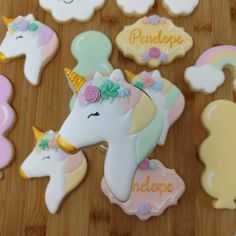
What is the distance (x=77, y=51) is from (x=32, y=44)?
10 centimetres

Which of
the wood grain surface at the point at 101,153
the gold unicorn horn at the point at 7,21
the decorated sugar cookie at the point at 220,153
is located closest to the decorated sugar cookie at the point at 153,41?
the wood grain surface at the point at 101,153

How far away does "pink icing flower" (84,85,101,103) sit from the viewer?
22.4 inches

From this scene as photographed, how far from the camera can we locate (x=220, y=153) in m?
0.76

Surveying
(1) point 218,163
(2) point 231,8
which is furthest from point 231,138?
(2) point 231,8

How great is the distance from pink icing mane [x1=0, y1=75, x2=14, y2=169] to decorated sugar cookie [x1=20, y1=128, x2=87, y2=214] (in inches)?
1.6

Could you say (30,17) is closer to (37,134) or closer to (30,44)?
(30,44)

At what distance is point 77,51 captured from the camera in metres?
0.86

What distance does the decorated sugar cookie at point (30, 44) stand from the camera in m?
0.84

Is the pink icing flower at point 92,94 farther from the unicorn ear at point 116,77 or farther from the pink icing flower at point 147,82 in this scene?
the pink icing flower at point 147,82

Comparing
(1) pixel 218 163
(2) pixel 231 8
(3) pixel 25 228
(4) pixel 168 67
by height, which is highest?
(2) pixel 231 8

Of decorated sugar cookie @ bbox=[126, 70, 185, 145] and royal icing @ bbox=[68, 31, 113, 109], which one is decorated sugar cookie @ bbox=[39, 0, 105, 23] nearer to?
royal icing @ bbox=[68, 31, 113, 109]

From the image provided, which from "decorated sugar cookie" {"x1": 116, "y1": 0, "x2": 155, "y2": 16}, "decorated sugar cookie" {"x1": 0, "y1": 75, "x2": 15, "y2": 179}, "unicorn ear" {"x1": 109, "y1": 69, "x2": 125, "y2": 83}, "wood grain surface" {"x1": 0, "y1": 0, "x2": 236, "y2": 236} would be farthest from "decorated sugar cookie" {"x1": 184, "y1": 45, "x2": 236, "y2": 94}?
"decorated sugar cookie" {"x1": 0, "y1": 75, "x2": 15, "y2": 179}

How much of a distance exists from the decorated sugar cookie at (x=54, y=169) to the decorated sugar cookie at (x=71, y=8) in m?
0.29

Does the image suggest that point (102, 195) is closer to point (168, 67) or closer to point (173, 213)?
point (173, 213)
